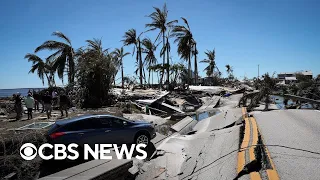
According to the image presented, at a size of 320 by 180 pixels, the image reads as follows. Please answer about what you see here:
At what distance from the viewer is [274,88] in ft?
52.6

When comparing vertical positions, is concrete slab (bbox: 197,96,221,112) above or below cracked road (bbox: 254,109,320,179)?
below

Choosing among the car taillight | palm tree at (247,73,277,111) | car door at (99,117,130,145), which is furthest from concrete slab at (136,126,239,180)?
palm tree at (247,73,277,111)

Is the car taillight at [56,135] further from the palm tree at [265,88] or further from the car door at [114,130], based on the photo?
the palm tree at [265,88]

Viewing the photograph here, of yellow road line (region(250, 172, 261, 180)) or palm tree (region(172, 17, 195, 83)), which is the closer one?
yellow road line (region(250, 172, 261, 180))

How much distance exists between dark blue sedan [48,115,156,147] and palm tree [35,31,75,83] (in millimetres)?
16157

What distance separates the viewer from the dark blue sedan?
28.1ft

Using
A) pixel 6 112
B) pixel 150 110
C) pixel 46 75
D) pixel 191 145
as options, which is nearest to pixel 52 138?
pixel 191 145

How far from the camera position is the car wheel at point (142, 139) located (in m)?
10.4

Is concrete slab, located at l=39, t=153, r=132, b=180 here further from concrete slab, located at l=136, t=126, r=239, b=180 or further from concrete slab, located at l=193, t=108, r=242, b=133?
concrete slab, located at l=193, t=108, r=242, b=133

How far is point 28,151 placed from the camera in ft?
28.3

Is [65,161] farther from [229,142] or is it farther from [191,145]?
[229,142]

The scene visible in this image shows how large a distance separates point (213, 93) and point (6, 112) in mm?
26954

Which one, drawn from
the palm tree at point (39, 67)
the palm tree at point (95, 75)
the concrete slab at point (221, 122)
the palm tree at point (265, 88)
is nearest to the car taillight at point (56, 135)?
the concrete slab at point (221, 122)

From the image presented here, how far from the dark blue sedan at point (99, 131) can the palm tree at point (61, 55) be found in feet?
53.0
